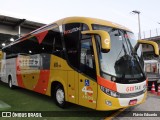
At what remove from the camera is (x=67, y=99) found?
7.83m

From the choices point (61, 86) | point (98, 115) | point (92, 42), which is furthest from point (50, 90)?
point (92, 42)

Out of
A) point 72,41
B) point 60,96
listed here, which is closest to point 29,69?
point 60,96

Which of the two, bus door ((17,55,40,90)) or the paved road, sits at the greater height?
bus door ((17,55,40,90))

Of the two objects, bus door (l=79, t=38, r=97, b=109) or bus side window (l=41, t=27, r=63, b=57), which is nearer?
bus door (l=79, t=38, r=97, b=109)

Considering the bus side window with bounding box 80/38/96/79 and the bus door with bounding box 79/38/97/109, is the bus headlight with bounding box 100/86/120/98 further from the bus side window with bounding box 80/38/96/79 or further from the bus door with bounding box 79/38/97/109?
the bus side window with bounding box 80/38/96/79

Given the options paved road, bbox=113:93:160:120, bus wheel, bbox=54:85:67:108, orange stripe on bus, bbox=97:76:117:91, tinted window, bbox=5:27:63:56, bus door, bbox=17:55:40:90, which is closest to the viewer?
orange stripe on bus, bbox=97:76:117:91

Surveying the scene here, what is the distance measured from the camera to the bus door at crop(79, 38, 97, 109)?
6614mm

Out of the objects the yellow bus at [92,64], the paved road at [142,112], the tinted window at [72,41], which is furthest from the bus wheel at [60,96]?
the paved road at [142,112]

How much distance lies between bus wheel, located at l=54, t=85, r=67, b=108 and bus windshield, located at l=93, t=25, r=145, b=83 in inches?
97.5

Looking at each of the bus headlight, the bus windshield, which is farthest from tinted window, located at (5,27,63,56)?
the bus headlight

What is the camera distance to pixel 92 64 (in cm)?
667

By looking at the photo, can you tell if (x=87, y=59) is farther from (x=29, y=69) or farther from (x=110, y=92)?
(x=29, y=69)

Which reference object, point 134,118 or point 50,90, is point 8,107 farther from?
point 134,118

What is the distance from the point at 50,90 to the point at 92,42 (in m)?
3.40
